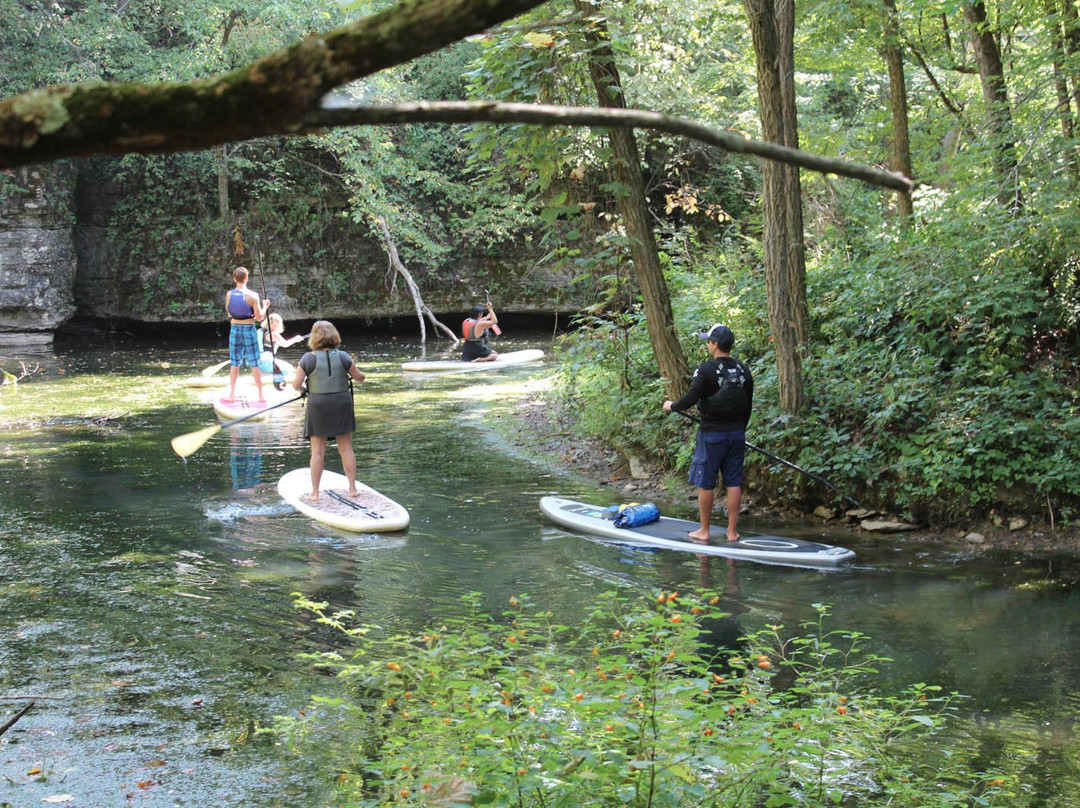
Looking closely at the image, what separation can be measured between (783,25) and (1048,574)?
6.01 m

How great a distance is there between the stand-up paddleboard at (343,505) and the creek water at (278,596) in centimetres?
13

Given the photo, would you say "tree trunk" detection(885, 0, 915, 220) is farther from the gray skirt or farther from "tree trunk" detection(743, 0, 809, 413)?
the gray skirt

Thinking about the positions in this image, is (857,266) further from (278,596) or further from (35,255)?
(35,255)

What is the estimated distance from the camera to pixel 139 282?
26.5 m

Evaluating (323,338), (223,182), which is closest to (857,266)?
(323,338)

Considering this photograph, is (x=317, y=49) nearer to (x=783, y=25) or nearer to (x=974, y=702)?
(x=974, y=702)

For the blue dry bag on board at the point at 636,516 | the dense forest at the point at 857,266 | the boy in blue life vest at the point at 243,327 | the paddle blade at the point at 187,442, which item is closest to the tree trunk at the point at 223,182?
the boy in blue life vest at the point at 243,327

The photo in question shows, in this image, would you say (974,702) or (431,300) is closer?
(974,702)

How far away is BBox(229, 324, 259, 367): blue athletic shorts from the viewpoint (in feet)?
48.0

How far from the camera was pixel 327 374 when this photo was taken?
9148 mm

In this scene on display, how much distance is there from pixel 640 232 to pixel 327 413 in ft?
12.6

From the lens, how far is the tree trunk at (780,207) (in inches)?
358

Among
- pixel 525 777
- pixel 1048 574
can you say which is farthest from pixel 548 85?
pixel 525 777

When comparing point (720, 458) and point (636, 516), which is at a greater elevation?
point (720, 458)
